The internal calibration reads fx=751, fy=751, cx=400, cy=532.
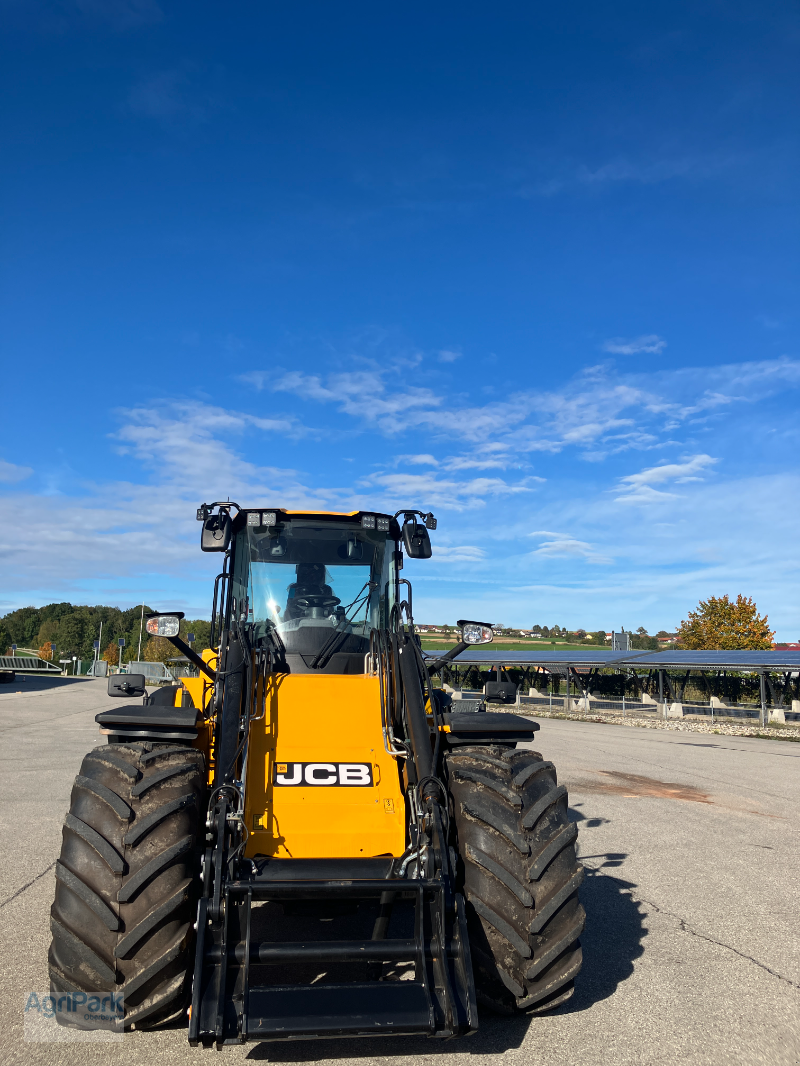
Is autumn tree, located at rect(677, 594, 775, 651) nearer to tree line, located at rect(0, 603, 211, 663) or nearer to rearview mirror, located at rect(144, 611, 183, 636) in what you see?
rearview mirror, located at rect(144, 611, 183, 636)

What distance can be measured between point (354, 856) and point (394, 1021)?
2.98ft

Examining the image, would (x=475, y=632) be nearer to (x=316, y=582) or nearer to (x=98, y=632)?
(x=316, y=582)

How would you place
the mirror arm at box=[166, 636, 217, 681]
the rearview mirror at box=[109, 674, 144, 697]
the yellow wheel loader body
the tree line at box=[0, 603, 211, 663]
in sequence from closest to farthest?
the yellow wheel loader body < the mirror arm at box=[166, 636, 217, 681] < the rearview mirror at box=[109, 674, 144, 697] < the tree line at box=[0, 603, 211, 663]

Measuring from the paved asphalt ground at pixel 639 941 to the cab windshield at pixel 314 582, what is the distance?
2398 millimetres

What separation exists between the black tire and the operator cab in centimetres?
160

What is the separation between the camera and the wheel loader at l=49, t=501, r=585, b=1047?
331 cm

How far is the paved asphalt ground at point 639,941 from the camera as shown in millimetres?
3752

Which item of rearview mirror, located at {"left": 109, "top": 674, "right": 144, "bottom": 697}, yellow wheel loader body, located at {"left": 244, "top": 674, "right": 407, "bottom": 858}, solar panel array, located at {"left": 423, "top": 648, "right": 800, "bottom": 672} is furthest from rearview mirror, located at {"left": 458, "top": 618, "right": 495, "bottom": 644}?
solar panel array, located at {"left": 423, "top": 648, "right": 800, "bottom": 672}

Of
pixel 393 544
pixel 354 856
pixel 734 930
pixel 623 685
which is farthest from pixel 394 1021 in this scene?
pixel 623 685

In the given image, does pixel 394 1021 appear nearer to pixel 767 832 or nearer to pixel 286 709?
pixel 286 709

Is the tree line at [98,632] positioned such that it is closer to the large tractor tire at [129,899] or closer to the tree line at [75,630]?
the tree line at [75,630]

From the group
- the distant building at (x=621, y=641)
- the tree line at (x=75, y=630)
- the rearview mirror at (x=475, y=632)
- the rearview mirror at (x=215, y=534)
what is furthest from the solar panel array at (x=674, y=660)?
the tree line at (x=75, y=630)

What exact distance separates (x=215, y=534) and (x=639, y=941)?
4285 mm

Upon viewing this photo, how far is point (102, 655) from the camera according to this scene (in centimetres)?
14600
